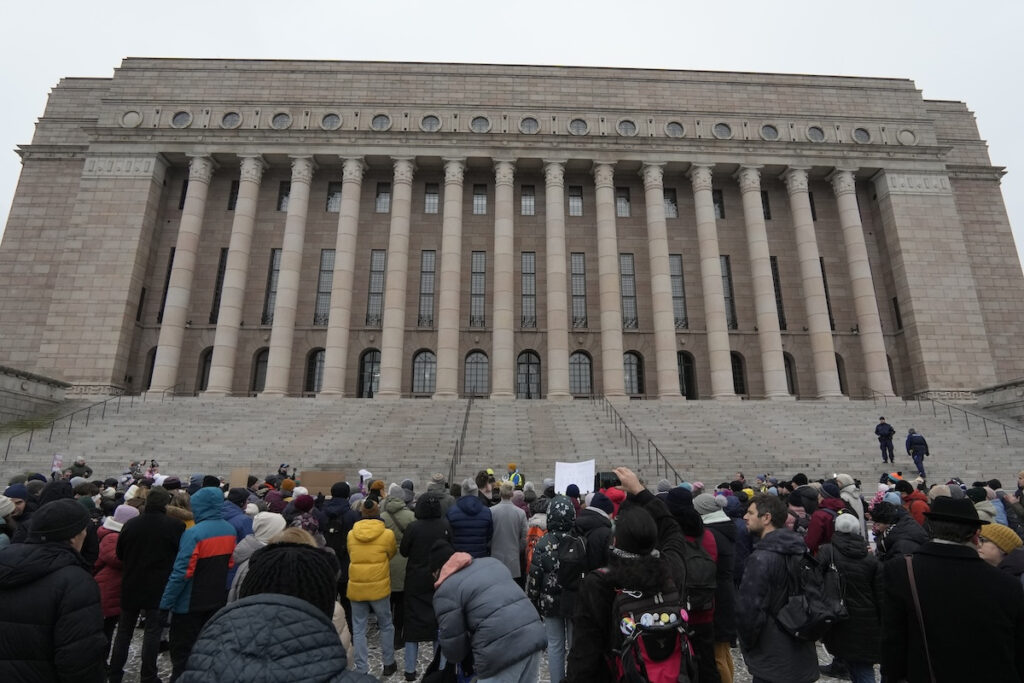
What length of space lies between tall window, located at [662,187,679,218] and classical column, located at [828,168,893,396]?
9686mm

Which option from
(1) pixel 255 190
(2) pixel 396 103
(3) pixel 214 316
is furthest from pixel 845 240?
(3) pixel 214 316

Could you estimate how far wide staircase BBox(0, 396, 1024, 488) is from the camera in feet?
62.3

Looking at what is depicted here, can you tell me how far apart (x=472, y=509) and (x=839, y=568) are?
3964 mm

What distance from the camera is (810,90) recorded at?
37.5 metres

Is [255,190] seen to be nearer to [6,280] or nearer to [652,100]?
[6,280]

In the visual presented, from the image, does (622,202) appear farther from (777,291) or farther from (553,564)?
(553,564)

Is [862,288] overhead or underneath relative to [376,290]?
underneath

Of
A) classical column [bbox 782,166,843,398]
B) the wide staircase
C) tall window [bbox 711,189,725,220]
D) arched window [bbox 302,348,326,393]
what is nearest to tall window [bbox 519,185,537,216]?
tall window [bbox 711,189,725,220]

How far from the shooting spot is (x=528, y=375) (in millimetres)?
35031

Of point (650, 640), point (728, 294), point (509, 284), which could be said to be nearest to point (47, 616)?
point (650, 640)

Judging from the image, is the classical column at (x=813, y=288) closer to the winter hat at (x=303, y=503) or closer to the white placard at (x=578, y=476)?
the white placard at (x=578, y=476)

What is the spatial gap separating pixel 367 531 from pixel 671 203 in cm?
3559

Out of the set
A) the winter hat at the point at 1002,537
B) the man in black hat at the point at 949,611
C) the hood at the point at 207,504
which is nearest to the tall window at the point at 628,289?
the winter hat at the point at 1002,537

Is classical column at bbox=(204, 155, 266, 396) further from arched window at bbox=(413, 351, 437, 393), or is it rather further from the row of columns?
arched window at bbox=(413, 351, 437, 393)
